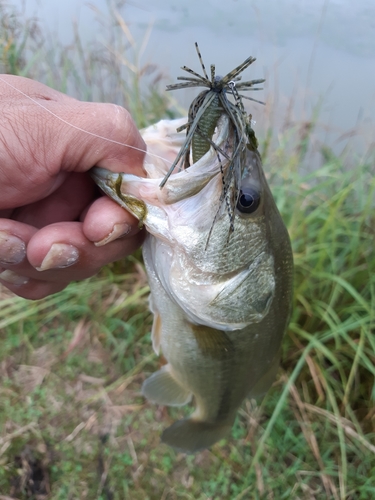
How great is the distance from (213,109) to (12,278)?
104 centimetres

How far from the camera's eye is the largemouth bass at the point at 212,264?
1.06 meters

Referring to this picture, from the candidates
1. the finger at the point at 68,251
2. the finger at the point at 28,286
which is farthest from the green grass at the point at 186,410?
the finger at the point at 68,251

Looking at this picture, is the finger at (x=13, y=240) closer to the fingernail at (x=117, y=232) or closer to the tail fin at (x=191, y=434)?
the fingernail at (x=117, y=232)

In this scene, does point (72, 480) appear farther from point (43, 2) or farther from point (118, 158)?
point (43, 2)

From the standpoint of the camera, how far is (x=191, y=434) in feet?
5.71

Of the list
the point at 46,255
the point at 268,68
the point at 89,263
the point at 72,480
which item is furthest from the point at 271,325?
the point at 268,68

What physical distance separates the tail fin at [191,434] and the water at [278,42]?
7.33 feet

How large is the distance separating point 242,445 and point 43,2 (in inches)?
161

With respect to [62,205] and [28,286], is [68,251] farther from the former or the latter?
[28,286]

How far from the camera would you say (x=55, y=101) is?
3.97 feet

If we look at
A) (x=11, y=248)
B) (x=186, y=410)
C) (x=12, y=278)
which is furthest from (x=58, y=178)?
(x=186, y=410)

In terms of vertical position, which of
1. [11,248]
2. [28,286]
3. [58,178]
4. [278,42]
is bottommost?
[28,286]

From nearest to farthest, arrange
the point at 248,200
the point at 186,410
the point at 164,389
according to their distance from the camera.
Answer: the point at 248,200 < the point at 164,389 < the point at 186,410

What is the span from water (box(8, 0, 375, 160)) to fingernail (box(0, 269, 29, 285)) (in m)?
2.28
